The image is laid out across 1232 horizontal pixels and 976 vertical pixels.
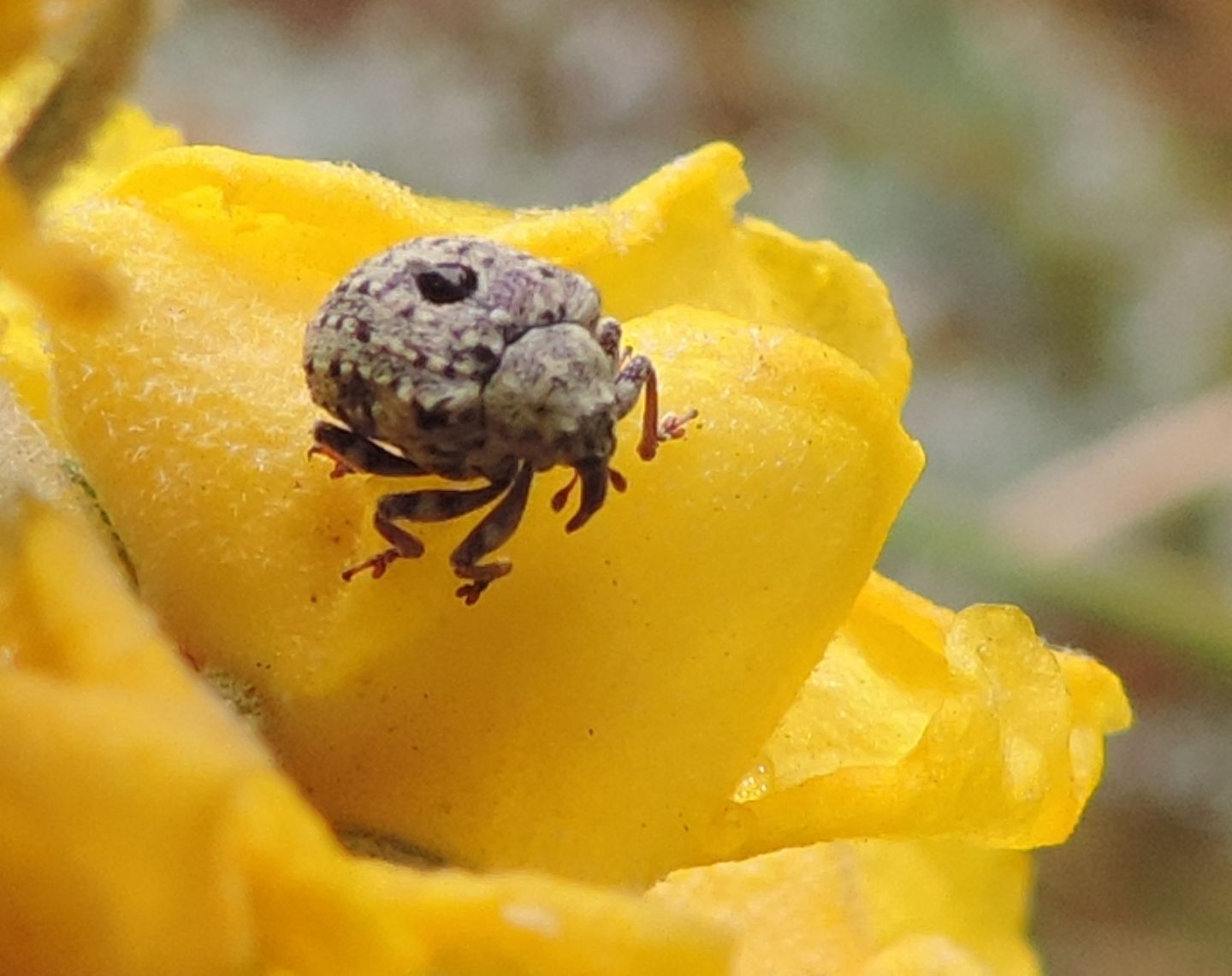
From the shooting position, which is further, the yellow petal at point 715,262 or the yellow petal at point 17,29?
the yellow petal at point 715,262

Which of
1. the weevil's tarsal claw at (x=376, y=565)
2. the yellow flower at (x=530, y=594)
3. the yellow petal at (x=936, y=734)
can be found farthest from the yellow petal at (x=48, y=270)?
the yellow petal at (x=936, y=734)

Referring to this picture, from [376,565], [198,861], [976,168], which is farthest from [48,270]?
[976,168]

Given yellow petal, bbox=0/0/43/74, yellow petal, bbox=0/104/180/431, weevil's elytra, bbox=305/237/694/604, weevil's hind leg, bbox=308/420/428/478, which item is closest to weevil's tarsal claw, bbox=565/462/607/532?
weevil's elytra, bbox=305/237/694/604

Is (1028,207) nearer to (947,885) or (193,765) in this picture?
(947,885)

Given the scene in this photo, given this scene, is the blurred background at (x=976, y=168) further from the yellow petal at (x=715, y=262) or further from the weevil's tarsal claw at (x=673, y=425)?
the weevil's tarsal claw at (x=673, y=425)

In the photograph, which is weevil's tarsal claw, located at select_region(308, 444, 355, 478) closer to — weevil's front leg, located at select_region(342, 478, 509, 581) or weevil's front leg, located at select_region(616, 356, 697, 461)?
weevil's front leg, located at select_region(342, 478, 509, 581)

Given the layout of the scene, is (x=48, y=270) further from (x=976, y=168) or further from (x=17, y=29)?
(x=976, y=168)
